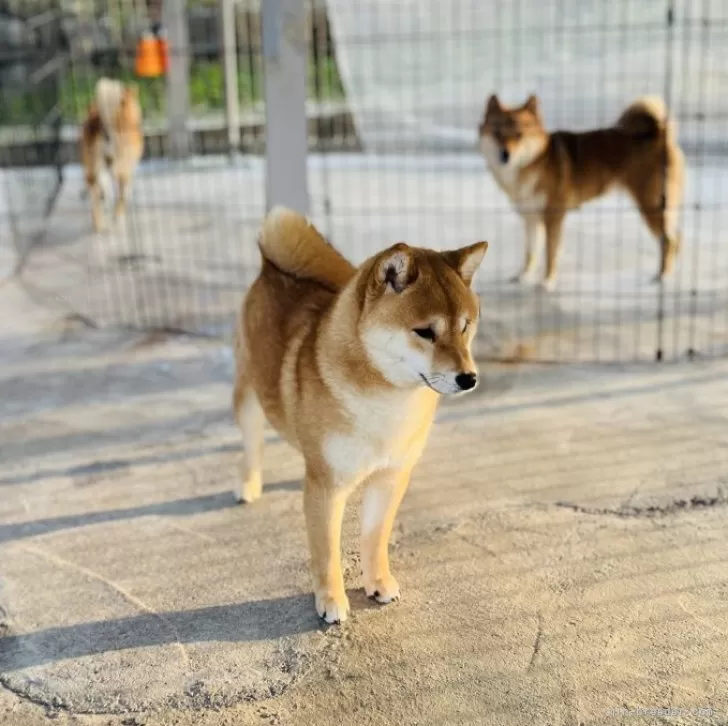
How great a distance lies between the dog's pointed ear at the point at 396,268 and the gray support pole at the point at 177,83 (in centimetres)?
681

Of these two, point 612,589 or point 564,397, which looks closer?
point 612,589

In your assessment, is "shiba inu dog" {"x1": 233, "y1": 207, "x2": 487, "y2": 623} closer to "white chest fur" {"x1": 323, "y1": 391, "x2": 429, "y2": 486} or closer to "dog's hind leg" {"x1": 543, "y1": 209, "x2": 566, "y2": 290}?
"white chest fur" {"x1": 323, "y1": 391, "x2": 429, "y2": 486}

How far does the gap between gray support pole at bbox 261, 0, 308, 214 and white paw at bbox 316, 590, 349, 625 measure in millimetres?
2227

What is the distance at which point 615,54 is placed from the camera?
6.29 metres

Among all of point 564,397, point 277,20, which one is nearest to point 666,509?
point 564,397

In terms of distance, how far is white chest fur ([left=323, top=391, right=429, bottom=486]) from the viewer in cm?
205

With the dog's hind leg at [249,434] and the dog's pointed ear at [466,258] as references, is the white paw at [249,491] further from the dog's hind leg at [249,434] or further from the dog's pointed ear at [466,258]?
the dog's pointed ear at [466,258]

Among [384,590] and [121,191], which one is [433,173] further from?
[384,590]

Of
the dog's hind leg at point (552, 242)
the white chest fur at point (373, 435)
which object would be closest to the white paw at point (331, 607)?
the white chest fur at point (373, 435)

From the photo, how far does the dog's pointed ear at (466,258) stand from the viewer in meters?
2.06

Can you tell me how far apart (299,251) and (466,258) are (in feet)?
2.06

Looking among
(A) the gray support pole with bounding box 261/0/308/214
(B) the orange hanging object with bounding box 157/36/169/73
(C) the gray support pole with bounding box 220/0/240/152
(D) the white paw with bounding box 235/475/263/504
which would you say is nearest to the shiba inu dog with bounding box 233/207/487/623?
(D) the white paw with bounding box 235/475/263/504

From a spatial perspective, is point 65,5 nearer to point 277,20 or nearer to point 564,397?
point 277,20

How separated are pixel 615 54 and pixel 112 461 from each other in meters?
4.77
